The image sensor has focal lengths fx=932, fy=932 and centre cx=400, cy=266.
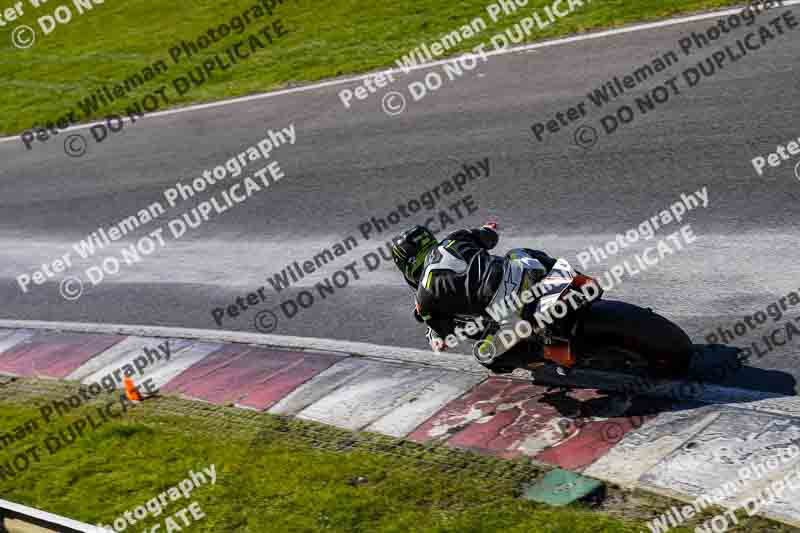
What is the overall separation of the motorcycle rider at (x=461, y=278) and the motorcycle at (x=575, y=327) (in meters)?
0.06

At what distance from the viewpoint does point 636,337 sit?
25.3 feet

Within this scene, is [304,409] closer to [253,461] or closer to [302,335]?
[253,461]

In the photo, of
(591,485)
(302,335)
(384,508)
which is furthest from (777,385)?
(302,335)

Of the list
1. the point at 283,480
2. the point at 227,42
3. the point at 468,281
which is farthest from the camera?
the point at 227,42

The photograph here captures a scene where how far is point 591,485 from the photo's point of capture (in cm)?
679
